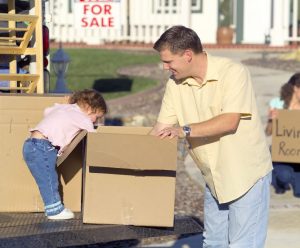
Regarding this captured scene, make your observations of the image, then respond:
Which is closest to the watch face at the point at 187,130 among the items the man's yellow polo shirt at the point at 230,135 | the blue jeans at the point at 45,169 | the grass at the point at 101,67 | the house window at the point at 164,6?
the man's yellow polo shirt at the point at 230,135

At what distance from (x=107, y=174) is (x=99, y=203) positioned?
176 mm

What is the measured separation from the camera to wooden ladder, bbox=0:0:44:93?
6824 millimetres

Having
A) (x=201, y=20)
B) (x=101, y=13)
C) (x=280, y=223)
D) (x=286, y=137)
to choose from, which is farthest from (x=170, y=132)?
(x=201, y=20)

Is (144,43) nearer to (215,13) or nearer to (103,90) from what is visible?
(215,13)

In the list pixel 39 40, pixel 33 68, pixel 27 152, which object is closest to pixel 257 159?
pixel 27 152

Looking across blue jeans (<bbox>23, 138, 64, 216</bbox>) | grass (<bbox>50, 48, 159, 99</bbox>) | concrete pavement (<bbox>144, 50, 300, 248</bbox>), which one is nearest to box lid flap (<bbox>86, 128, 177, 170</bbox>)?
blue jeans (<bbox>23, 138, 64, 216</bbox>)

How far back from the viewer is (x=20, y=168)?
19.8 ft

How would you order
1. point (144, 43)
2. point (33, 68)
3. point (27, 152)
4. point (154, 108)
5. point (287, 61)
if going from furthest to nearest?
point (144, 43)
point (287, 61)
point (154, 108)
point (33, 68)
point (27, 152)

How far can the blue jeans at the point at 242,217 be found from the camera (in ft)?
16.8

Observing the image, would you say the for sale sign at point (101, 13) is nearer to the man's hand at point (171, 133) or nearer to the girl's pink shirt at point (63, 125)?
the girl's pink shirt at point (63, 125)

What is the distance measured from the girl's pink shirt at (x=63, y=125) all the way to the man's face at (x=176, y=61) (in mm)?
885

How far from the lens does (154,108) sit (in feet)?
48.2

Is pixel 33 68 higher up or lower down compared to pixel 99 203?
higher up

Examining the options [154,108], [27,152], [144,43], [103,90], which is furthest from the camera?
[144,43]
